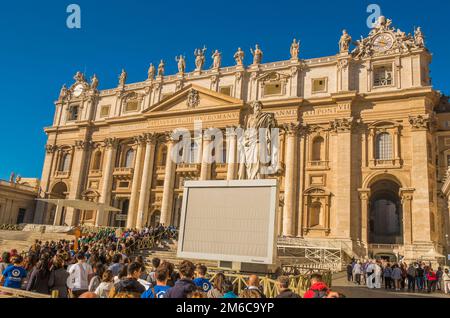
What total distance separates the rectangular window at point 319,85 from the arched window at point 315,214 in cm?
1048

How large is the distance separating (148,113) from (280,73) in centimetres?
1468

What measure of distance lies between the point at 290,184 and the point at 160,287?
94.3 feet

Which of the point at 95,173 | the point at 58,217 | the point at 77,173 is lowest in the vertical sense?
the point at 58,217

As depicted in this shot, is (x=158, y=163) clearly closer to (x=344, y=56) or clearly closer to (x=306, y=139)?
(x=306, y=139)

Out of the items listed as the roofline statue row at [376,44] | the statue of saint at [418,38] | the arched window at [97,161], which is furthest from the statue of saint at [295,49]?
the arched window at [97,161]

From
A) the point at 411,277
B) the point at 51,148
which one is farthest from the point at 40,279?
the point at 51,148

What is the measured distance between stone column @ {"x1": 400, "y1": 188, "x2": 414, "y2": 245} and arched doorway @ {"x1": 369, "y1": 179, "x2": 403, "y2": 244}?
187 inches

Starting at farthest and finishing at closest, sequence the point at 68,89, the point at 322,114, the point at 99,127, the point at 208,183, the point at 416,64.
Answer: the point at 68,89 < the point at 99,127 < the point at 322,114 < the point at 416,64 < the point at 208,183

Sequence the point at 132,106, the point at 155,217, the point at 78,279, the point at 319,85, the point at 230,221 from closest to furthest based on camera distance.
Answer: the point at 78,279, the point at 230,221, the point at 319,85, the point at 155,217, the point at 132,106

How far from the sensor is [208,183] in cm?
1345

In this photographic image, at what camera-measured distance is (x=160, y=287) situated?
5773 millimetres

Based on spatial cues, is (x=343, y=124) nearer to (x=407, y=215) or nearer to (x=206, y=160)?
(x=407, y=215)
